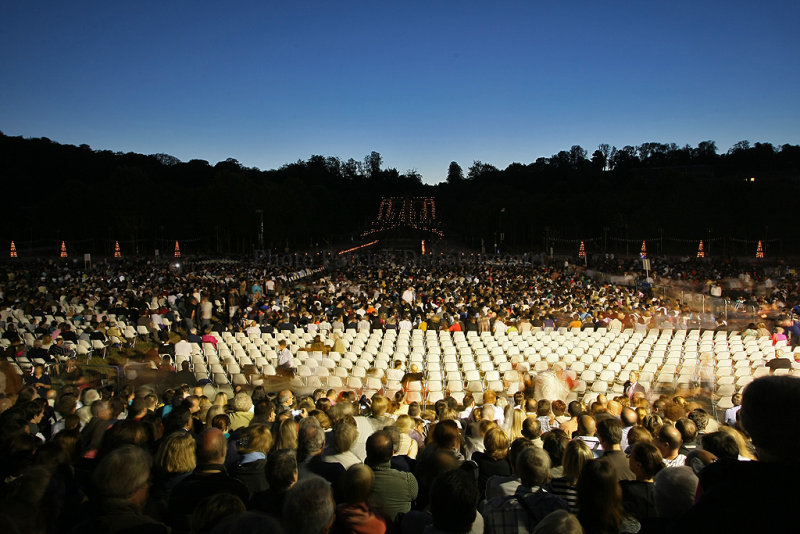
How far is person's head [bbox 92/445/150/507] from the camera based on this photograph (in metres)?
2.86

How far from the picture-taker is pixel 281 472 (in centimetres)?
337

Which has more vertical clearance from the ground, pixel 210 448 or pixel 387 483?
pixel 210 448

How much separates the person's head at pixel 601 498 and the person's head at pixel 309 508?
1.31m

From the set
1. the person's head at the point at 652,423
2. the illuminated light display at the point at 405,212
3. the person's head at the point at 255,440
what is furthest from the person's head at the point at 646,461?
the illuminated light display at the point at 405,212

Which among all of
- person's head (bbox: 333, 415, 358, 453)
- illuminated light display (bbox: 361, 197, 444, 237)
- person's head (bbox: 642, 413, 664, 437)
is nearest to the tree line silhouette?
illuminated light display (bbox: 361, 197, 444, 237)

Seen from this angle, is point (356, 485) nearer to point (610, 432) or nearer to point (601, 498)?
point (601, 498)

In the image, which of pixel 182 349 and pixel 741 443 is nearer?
pixel 741 443

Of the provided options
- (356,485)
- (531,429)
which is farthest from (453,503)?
(531,429)

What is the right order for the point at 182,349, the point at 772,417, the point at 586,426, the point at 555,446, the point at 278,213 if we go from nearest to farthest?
the point at 772,417
the point at 555,446
the point at 586,426
the point at 182,349
the point at 278,213

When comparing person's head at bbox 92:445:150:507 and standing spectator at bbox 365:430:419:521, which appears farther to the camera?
standing spectator at bbox 365:430:419:521

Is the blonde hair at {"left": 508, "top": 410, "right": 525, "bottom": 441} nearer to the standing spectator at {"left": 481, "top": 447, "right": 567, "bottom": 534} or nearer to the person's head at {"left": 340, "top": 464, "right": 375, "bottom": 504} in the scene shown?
the standing spectator at {"left": 481, "top": 447, "right": 567, "bottom": 534}

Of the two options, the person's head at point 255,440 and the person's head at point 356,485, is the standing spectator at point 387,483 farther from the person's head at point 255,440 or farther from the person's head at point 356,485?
the person's head at point 255,440

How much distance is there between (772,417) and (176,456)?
348 centimetres

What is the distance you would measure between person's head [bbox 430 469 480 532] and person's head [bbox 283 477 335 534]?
52 centimetres
